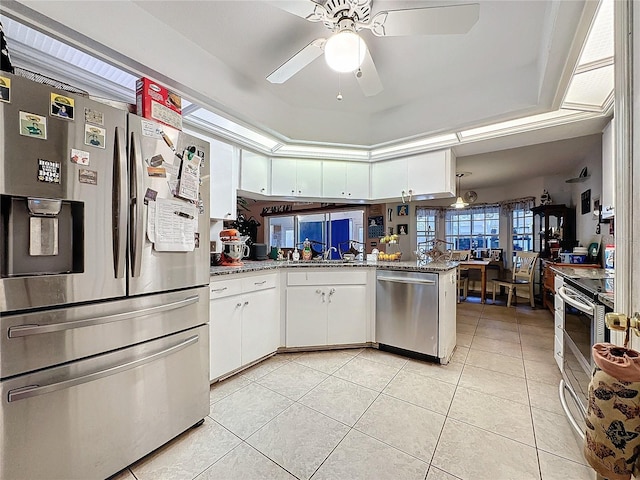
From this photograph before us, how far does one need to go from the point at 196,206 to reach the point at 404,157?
100 inches

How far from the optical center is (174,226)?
4.95 ft

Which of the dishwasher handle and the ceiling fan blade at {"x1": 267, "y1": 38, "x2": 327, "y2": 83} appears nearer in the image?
the ceiling fan blade at {"x1": 267, "y1": 38, "x2": 327, "y2": 83}

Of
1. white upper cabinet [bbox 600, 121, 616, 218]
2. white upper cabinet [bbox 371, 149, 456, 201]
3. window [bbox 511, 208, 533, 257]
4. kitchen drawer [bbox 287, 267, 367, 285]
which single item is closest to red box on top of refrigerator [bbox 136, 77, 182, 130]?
kitchen drawer [bbox 287, 267, 367, 285]

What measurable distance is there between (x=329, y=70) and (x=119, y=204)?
6.59 ft

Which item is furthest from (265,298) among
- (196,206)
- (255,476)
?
(255,476)

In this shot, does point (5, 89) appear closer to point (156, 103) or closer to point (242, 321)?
point (156, 103)

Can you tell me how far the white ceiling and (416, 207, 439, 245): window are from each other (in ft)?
11.3

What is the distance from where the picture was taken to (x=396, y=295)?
2686 millimetres

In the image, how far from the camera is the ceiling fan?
4.58 ft

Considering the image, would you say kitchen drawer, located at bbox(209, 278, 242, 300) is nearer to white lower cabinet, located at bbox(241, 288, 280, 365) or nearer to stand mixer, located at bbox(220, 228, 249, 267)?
white lower cabinet, located at bbox(241, 288, 280, 365)

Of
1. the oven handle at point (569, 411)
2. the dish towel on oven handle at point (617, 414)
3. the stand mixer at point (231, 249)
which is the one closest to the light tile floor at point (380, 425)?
the oven handle at point (569, 411)

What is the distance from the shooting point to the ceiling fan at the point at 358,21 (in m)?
1.40

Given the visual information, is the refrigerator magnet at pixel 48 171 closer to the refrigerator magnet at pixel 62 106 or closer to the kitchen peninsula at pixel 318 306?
the refrigerator magnet at pixel 62 106

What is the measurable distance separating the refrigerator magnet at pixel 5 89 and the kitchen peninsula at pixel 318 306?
1.64 m
